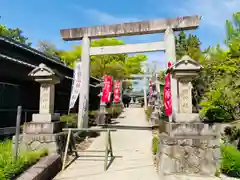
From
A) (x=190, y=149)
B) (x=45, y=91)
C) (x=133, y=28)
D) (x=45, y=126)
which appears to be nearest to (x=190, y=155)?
(x=190, y=149)

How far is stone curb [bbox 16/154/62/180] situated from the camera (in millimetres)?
4137

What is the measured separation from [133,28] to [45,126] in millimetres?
6110

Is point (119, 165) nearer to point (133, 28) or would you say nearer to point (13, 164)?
point (13, 164)

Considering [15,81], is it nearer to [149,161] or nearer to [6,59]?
[6,59]

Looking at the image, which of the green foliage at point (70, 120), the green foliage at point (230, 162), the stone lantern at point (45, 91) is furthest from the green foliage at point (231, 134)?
the green foliage at point (70, 120)

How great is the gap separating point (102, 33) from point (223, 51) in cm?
632

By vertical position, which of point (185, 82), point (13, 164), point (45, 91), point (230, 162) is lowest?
point (230, 162)

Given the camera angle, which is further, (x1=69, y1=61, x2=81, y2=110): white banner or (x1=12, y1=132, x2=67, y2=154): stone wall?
(x1=69, y1=61, x2=81, y2=110): white banner

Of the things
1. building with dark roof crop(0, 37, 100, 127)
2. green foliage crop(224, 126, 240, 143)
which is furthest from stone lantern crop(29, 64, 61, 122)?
green foliage crop(224, 126, 240, 143)

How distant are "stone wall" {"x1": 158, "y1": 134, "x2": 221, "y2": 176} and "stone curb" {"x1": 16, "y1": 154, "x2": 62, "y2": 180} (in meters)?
2.71

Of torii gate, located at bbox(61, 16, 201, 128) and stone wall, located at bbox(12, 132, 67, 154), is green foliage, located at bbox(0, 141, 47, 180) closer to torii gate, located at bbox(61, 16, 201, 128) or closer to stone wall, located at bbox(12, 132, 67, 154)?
stone wall, located at bbox(12, 132, 67, 154)

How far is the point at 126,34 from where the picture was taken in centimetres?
1009

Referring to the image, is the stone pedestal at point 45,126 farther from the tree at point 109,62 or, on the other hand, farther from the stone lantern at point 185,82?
the tree at point 109,62

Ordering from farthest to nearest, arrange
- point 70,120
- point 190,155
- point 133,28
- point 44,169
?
point 70,120, point 133,28, point 190,155, point 44,169
